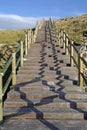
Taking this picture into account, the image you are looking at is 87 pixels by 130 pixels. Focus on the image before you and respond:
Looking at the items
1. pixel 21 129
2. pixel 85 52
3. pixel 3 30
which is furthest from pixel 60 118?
pixel 3 30

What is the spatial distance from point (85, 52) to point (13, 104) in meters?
23.9

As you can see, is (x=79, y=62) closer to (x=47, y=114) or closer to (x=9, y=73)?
(x=9, y=73)

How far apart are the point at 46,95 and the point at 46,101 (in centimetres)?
48

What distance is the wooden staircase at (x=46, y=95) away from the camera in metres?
9.91

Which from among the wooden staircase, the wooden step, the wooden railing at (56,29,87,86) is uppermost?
the wooden railing at (56,29,87,86)

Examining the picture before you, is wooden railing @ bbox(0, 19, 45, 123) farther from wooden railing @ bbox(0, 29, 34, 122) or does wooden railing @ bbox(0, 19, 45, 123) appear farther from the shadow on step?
the shadow on step

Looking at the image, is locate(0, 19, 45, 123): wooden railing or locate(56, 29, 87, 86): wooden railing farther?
locate(56, 29, 87, 86): wooden railing

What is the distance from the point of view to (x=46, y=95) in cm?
1146

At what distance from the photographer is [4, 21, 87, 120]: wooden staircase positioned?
991 centimetres

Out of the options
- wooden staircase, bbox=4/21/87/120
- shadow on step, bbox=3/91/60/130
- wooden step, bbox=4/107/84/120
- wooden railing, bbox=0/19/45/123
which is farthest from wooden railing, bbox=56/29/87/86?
wooden railing, bbox=0/19/45/123

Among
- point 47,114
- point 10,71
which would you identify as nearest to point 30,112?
point 47,114

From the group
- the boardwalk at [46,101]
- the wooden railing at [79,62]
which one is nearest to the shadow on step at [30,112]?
the boardwalk at [46,101]

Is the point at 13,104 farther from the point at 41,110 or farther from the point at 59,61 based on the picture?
the point at 59,61

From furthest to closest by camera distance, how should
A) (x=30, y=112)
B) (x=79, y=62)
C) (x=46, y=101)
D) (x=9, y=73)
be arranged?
(x=9, y=73) → (x=79, y=62) → (x=46, y=101) → (x=30, y=112)
